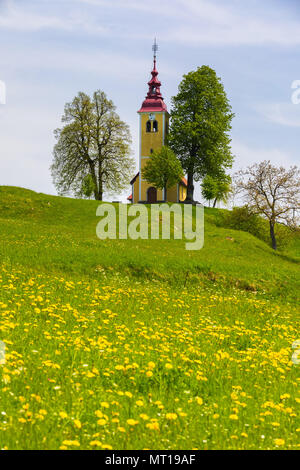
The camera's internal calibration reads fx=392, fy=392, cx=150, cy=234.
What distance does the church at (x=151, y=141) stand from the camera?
59719mm

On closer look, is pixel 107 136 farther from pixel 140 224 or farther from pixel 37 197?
pixel 140 224

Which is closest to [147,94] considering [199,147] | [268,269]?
[199,147]

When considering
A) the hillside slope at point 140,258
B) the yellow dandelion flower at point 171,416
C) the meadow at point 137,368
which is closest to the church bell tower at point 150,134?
the hillside slope at point 140,258

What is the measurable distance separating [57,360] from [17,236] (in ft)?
59.2

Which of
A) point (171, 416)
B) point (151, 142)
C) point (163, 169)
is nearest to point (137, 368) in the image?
point (171, 416)

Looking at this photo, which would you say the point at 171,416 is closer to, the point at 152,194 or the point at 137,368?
the point at 137,368

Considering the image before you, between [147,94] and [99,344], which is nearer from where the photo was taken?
[99,344]

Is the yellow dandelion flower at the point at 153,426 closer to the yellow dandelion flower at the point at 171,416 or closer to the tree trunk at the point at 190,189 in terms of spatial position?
the yellow dandelion flower at the point at 171,416

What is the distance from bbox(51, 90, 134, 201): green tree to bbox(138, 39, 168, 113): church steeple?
16.0ft

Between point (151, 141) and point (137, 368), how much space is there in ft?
182

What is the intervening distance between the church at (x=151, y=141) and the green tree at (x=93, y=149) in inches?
92.8
